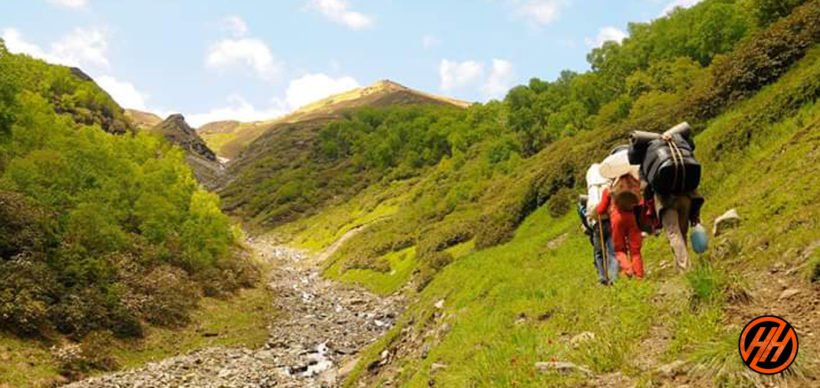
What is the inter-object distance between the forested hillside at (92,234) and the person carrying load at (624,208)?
83.2ft

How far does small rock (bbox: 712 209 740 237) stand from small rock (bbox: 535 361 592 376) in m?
7.87

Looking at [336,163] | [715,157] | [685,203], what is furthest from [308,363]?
[336,163]

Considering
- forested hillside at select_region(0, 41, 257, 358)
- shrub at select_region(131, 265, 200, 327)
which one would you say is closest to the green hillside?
shrub at select_region(131, 265, 200, 327)

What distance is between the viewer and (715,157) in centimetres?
2022

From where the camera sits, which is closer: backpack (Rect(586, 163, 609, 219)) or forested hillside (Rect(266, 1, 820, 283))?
backpack (Rect(586, 163, 609, 219))

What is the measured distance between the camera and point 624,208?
9.03m

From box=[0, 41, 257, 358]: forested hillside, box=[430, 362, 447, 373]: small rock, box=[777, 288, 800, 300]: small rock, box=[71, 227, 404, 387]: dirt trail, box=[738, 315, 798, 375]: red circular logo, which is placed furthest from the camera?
box=[0, 41, 257, 358]: forested hillside

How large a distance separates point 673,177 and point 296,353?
24.2 meters

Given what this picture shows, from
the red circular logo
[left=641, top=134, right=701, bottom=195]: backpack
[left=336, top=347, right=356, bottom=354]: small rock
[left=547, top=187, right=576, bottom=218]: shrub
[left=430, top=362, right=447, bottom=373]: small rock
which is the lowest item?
[left=336, top=347, right=356, bottom=354]: small rock

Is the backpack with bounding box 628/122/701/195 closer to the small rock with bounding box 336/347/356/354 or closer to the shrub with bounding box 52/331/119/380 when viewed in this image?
the small rock with bounding box 336/347/356/354

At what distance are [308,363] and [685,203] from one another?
21.6m

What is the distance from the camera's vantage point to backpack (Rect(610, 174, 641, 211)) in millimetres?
8883

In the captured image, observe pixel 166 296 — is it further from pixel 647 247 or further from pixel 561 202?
pixel 647 247

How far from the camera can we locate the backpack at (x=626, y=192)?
350 inches
